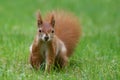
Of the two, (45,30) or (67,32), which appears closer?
(45,30)

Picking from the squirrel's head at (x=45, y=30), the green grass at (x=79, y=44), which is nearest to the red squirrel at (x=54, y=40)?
the squirrel's head at (x=45, y=30)

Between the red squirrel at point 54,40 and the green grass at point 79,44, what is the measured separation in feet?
0.49

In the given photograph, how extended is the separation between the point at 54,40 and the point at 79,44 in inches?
72.6

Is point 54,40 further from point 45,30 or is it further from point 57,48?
point 45,30

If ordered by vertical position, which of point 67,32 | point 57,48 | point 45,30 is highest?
point 67,32

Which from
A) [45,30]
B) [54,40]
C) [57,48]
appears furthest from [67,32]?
[45,30]

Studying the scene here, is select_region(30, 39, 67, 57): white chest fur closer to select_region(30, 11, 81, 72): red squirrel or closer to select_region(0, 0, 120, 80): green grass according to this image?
select_region(30, 11, 81, 72): red squirrel

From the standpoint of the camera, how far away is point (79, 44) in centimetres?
837

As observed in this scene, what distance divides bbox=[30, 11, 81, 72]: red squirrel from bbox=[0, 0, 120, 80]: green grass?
15 cm

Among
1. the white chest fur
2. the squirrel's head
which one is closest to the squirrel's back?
the white chest fur

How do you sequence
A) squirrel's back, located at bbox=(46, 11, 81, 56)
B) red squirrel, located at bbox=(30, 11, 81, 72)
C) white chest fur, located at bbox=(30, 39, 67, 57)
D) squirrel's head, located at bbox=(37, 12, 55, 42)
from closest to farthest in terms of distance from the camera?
1. squirrel's head, located at bbox=(37, 12, 55, 42)
2. red squirrel, located at bbox=(30, 11, 81, 72)
3. white chest fur, located at bbox=(30, 39, 67, 57)
4. squirrel's back, located at bbox=(46, 11, 81, 56)

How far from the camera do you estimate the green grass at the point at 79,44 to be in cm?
623

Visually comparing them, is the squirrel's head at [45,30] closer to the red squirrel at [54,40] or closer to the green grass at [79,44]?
the red squirrel at [54,40]

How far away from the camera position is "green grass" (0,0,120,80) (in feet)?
20.4
